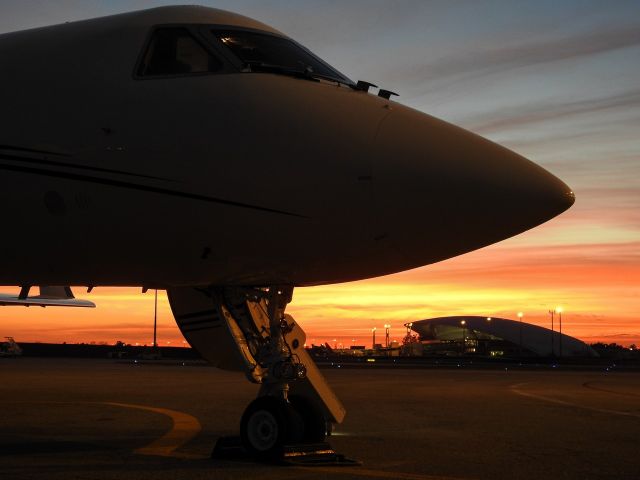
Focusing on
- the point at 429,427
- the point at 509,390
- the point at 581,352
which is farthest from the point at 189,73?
the point at 581,352

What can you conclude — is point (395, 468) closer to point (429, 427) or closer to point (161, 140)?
point (161, 140)

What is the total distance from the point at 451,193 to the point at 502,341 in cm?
15259

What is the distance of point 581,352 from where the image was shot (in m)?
160

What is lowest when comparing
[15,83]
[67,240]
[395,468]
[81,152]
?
[395,468]

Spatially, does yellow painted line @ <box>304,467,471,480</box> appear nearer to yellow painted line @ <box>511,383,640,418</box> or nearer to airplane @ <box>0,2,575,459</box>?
airplane @ <box>0,2,575,459</box>

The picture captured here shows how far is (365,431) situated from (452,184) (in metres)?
7.12

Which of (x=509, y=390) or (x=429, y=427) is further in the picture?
(x=509, y=390)

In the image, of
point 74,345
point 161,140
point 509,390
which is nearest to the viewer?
point 161,140

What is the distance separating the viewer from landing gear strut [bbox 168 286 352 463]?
32.2 ft

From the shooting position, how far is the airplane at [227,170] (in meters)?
8.33

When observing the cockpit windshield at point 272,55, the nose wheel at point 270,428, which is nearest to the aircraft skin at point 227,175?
the cockpit windshield at point 272,55

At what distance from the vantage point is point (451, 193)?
8172 millimetres

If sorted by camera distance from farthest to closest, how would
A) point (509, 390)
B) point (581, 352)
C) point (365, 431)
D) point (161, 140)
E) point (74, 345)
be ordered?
point (581, 352) < point (74, 345) < point (509, 390) < point (365, 431) < point (161, 140)

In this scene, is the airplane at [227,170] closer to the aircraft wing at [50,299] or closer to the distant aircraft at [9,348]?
the aircraft wing at [50,299]
